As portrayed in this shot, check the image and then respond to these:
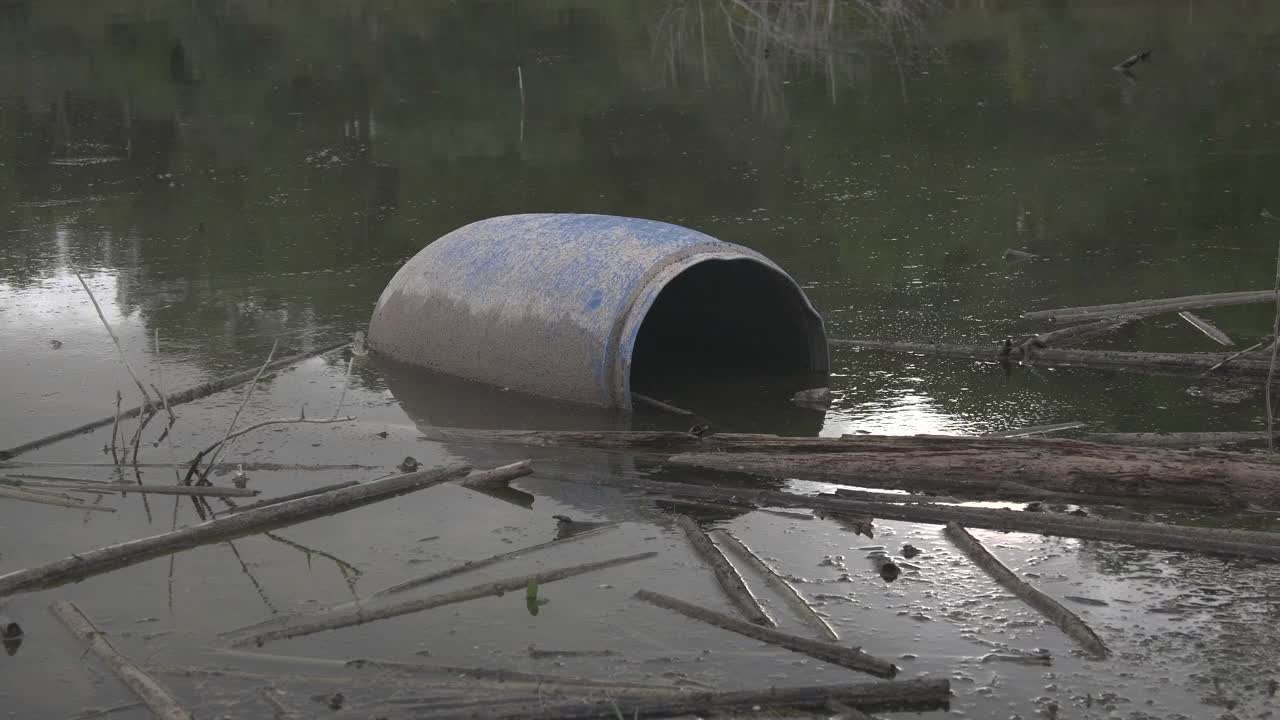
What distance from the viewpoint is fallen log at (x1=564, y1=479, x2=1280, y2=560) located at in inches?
217

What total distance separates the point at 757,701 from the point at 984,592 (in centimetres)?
133

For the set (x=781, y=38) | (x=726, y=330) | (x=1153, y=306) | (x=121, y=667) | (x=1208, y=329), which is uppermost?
(x=781, y=38)

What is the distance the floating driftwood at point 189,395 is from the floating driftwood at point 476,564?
5.96 ft

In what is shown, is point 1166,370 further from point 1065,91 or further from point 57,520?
point 1065,91

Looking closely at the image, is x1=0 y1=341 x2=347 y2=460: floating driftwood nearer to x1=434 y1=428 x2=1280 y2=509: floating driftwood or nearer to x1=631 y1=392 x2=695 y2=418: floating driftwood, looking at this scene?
x1=631 y1=392 x2=695 y2=418: floating driftwood

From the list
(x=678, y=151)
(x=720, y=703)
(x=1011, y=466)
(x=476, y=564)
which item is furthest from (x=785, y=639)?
(x=678, y=151)

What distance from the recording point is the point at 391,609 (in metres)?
5.23

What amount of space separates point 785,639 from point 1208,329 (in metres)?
4.72

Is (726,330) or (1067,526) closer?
(1067,526)

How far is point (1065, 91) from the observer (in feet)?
58.5

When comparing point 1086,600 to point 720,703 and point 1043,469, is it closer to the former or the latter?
point 1043,469

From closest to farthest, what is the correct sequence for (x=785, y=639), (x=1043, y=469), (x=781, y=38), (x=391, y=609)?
(x=785, y=639) < (x=391, y=609) < (x=1043, y=469) < (x=781, y=38)

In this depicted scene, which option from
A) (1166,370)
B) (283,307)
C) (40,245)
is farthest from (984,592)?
(40,245)

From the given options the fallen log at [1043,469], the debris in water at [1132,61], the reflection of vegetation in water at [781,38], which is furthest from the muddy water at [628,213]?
the debris in water at [1132,61]
